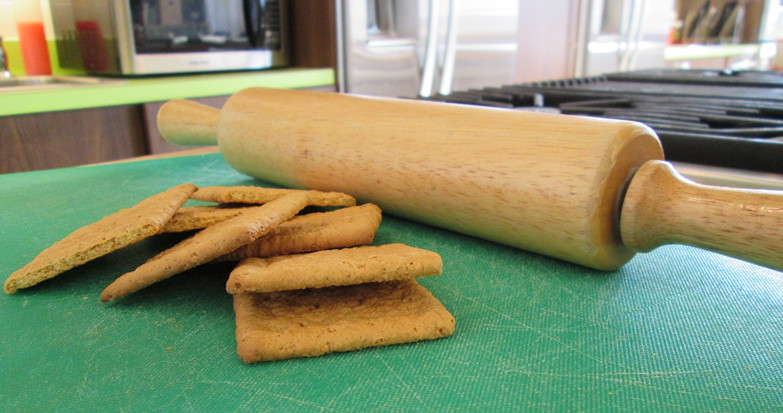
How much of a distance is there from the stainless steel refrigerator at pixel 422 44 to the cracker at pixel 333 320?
2176mm

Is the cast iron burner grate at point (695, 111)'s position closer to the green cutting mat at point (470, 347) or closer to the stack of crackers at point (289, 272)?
the green cutting mat at point (470, 347)

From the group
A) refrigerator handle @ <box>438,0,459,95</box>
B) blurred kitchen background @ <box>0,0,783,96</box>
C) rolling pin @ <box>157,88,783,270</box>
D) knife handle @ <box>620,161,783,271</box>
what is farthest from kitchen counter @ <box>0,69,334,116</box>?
knife handle @ <box>620,161,783,271</box>

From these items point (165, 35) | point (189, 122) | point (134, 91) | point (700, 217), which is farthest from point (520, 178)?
point (165, 35)

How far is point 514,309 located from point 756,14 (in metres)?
6.11

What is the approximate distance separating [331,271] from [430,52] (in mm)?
2600

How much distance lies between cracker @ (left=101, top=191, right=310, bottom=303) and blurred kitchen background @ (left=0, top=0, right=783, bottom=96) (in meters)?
1.78

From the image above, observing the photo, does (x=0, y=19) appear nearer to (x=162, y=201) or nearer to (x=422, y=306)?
(x=162, y=201)

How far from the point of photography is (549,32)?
4.08 m

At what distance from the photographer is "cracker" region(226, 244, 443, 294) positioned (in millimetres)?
473

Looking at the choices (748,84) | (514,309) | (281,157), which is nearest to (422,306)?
(514,309)

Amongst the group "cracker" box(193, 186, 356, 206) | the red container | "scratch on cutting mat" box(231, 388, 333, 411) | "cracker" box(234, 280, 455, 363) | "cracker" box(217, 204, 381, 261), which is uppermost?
the red container

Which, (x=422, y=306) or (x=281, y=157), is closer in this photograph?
(x=422, y=306)

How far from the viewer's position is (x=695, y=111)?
1.16 meters

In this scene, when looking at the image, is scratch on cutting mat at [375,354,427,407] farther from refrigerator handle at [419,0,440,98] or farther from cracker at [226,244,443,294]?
refrigerator handle at [419,0,440,98]
